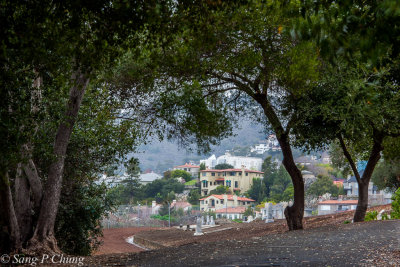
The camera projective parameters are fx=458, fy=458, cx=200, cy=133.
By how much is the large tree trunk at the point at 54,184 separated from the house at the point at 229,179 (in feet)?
298

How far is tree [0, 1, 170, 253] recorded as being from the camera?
237 inches

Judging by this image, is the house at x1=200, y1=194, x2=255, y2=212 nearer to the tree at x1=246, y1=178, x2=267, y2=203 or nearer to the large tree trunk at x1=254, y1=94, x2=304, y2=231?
the tree at x1=246, y1=178, x2=267, y2=203

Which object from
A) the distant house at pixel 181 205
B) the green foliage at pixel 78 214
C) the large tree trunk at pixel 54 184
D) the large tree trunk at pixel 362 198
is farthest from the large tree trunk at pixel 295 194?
the distant house at pixel 181 205

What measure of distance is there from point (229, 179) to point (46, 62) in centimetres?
9674

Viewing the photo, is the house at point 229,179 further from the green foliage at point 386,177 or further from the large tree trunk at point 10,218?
the large tree trunk at point 10,218

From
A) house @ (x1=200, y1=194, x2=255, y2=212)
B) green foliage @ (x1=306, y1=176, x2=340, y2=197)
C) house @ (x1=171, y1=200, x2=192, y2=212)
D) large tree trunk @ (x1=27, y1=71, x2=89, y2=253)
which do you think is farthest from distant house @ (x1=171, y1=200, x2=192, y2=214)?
large tree trunk @ (x1=27, y1=71, x2=89, y2=253)

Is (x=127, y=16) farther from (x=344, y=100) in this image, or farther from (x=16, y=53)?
(x=344, y=100)

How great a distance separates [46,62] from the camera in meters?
6.84

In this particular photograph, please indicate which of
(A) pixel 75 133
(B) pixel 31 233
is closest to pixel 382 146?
(A) pixel 75 133

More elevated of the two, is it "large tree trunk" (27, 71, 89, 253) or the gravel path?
"large tree trunk" (27, 71, 89, 253)

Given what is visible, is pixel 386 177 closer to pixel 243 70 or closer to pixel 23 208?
pixel 243 70

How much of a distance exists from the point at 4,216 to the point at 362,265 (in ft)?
21.4

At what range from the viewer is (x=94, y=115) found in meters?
11.5

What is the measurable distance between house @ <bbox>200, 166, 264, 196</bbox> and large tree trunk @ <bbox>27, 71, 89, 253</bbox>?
298 feet
